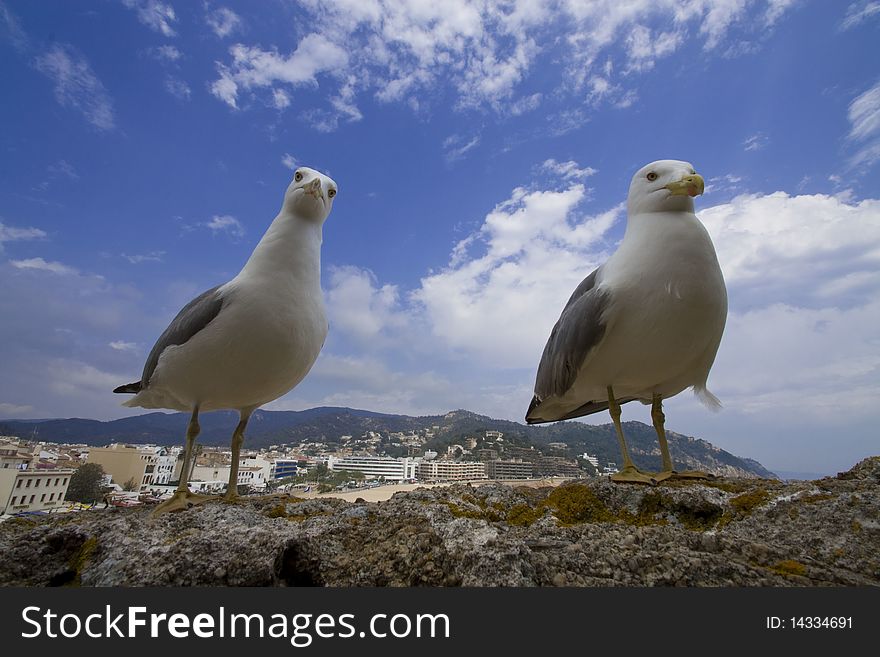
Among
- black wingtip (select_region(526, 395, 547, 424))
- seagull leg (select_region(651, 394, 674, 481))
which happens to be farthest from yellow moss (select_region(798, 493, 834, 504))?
black wingtip (select_region(526, 395, 547, 424))

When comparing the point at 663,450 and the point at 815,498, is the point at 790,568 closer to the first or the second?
the point at 815,498

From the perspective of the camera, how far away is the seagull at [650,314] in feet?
11.8

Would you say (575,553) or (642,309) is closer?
(575,553)

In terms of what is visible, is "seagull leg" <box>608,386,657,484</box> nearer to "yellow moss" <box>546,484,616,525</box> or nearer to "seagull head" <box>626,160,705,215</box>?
"yellow moss" <box>546,484,616,525</box>

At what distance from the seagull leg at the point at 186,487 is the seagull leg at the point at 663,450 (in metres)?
3.93

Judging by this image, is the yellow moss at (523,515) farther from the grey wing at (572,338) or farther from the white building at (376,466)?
the white building at (376,466)

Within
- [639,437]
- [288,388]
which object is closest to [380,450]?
[639,437]

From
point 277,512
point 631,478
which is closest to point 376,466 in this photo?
point 631,478

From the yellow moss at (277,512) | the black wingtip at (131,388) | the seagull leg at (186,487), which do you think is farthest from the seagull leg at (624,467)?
the black wingtip at (131,388)

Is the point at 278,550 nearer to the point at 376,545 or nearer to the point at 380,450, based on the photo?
the point at 376,545

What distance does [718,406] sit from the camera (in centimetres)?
470

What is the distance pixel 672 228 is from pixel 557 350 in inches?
A: 58.8

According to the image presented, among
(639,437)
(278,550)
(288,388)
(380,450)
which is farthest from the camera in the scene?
(380,450)

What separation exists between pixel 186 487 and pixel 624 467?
387 cm
